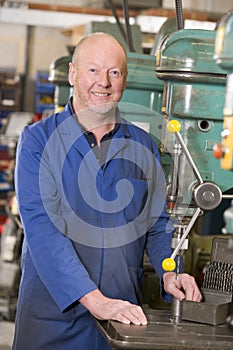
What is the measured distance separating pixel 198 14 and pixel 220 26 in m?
4.99

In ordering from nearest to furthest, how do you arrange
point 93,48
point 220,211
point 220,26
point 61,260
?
1. point 220,26
2. point 61,260
3. point 93,48
4. point 220,211

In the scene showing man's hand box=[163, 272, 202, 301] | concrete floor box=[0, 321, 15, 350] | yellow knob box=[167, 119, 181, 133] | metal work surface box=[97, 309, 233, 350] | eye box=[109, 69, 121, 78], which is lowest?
concrete floor box=[0, 321, 15, 350]

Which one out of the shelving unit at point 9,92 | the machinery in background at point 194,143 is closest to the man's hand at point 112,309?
the machinery in background at point 194,143

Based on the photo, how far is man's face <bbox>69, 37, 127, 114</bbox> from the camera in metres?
2.38

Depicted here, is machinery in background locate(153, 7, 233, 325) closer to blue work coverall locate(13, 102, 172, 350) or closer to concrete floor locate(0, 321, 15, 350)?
blue work coverall locate(13, 102, 172, 350)

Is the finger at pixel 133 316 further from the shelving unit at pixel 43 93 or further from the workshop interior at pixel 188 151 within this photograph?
the shelving unit at pixel 43 93

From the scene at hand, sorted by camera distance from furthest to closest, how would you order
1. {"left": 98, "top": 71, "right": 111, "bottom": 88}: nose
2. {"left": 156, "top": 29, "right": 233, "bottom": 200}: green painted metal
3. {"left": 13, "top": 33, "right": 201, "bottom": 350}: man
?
{"left": 98, "top": 71, "right": 111, "bottom": 88}: nose → {"left": 13, "top": 33, "right": 201, "bottom": 350}: man → {"left": 156, "top": 29, "right": 233, "bottom": 200}: green painted metal

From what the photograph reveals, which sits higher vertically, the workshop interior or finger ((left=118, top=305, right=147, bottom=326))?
the workshop interior

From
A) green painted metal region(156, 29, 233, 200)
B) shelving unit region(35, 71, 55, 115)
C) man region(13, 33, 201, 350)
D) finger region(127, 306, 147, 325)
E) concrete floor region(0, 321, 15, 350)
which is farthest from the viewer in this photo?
shelving unit region(35, 71, 55, 115)

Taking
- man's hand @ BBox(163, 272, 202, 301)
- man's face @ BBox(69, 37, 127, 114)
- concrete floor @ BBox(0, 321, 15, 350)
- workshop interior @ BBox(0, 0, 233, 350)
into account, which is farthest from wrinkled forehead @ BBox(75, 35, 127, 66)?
concrete floor @ BBox(0, 321, 15, 350)

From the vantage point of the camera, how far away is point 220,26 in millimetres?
1650

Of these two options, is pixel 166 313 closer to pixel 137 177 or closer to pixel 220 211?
pixel 137 177

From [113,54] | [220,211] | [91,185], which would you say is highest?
[113,54]

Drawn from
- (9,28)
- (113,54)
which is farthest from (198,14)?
(113,54)
